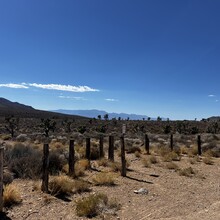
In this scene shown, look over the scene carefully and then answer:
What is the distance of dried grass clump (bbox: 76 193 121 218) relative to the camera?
8.44 metres

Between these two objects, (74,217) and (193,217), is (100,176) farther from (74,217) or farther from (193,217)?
(193,217)

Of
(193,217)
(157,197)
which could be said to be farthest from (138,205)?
(193,217)

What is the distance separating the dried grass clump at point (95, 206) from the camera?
844cm

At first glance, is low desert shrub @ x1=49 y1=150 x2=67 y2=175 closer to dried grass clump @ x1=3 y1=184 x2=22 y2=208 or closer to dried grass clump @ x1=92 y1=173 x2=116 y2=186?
dried grass clump @ x1=92 y1=173 x2=116 y2=186

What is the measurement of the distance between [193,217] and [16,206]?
4.71 m

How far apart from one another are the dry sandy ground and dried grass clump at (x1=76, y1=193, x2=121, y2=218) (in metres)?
0.19

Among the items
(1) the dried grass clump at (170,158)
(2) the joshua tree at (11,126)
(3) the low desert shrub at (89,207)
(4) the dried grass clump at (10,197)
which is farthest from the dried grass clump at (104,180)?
(2) the joshua tree at (11,126)

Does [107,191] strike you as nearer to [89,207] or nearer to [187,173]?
[89,207]

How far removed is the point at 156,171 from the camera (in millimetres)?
15680

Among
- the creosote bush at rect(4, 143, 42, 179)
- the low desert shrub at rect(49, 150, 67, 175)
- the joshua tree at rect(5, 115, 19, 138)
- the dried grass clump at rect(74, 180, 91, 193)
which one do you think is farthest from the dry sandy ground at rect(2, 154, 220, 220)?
the joshua tree at rect(5, 115, 19, 138)

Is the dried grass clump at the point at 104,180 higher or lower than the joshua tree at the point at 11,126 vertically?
lower

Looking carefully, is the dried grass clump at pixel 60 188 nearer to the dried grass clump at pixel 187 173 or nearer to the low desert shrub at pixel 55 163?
the low desert shrub at pixel 55 163

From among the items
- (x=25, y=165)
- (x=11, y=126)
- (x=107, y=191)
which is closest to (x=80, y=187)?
(x=107, y=191)

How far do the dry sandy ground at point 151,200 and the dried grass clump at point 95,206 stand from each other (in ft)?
0.62
